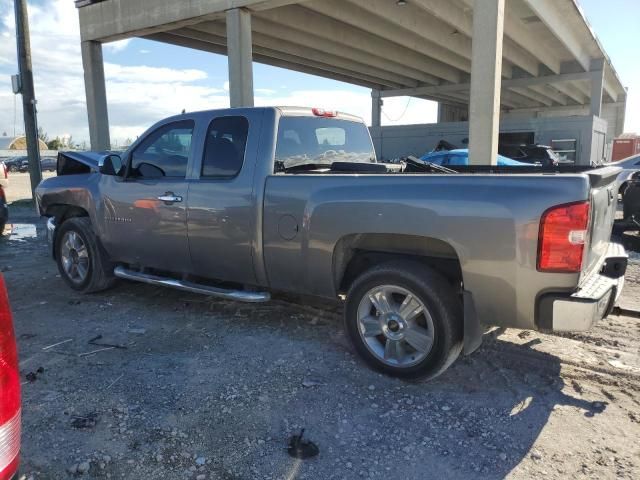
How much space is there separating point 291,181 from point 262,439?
1869mm

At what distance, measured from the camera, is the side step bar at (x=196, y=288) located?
4262mm

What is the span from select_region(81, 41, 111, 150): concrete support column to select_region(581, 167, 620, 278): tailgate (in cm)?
1562

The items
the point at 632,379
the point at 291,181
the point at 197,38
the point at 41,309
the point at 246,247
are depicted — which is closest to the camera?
the point at 632,379

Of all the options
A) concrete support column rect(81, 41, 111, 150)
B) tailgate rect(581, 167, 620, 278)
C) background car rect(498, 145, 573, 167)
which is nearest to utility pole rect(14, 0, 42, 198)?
concrete support column rect(81, 41, 111, 150)

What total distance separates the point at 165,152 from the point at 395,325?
2.81 m

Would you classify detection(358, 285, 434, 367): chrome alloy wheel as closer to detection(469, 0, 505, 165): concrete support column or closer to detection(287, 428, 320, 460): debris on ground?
detection(287, 428, 320, 460): debris on ground

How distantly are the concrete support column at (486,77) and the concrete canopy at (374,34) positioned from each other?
4368 millimetres

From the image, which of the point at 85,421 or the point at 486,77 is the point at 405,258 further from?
the point at 486,77

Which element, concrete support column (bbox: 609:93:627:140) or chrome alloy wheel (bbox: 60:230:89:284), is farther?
concrete support column (bbox: 609:93:627:140)

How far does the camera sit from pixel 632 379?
3555 millimetres

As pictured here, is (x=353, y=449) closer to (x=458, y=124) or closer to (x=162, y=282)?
(x=162, y=282)

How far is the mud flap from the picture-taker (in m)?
3.24

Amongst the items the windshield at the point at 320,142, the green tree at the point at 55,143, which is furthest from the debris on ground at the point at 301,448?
the green tree at the point at 55,143

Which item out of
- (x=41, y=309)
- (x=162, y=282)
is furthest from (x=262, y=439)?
(x=41, y=309)
